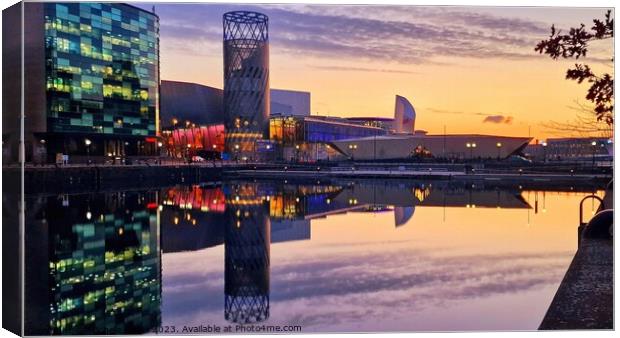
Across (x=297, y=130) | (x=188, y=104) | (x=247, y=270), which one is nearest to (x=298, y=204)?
(x=247, y=270)

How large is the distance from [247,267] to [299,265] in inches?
47.8

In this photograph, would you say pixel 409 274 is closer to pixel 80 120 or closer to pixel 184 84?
pixel 80 120

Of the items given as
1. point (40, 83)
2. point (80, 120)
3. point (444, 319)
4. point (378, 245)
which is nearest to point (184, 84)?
point (80, 120)

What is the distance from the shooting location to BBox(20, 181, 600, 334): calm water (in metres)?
10.0

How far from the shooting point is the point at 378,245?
17.2 m

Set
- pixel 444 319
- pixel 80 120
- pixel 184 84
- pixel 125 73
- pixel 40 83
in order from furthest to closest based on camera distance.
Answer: pixel 184 84 < pixel 125 73 < pixel 80 120 < pixel 40 83 < pixel 444 319

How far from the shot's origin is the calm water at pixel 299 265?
10.0 metres

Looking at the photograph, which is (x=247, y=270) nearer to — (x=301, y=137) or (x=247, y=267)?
(x=247, y=267)

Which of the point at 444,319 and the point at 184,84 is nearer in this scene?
the point at 444,319

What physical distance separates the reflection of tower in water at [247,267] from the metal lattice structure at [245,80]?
217ft

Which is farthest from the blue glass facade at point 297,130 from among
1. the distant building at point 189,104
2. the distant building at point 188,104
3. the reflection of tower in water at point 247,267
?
the reflection of tower in water at point 247,267

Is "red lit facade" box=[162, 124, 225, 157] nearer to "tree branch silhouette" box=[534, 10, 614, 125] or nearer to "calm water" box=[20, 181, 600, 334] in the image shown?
"calm water" box=[20, 181, 600, 334]

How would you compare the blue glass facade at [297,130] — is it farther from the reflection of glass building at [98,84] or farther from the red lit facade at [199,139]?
the reflection of glass building at [98,84]

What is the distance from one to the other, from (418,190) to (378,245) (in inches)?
840
